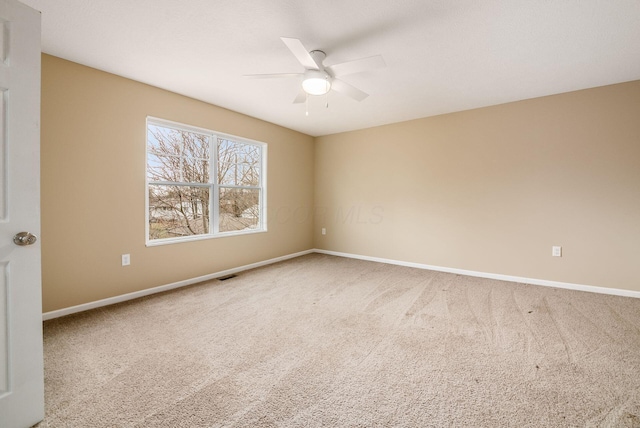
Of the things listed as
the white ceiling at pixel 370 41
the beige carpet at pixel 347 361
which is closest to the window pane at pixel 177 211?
the beige carpet at pixel 347 361

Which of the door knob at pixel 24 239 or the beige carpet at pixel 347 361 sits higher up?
the door knob at pixel 24 239

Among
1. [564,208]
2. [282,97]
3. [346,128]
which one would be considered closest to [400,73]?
[282,97]

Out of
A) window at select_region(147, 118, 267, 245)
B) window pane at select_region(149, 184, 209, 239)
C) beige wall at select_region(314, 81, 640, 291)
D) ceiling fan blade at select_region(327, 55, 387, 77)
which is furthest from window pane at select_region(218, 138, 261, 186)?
ceiling fan blade at select_region(327, 55, 387, 77)

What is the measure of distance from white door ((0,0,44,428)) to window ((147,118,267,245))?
1965mm

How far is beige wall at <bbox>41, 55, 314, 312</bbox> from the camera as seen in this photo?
8.16 feet

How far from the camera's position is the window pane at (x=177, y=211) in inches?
131

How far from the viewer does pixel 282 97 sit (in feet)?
11.4

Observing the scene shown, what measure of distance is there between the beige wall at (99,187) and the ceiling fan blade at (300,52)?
204cm

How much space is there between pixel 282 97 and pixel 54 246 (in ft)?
9.37

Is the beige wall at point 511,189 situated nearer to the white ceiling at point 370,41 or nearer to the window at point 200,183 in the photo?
the white ceiling at point 370,41

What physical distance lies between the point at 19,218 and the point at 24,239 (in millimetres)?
102

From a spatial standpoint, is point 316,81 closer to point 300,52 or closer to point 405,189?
point 300,52

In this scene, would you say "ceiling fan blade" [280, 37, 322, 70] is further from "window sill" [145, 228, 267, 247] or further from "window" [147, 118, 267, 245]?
"window sill" [145, 228, 267, 247]

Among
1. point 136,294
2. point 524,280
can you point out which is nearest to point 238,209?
point 136,294
